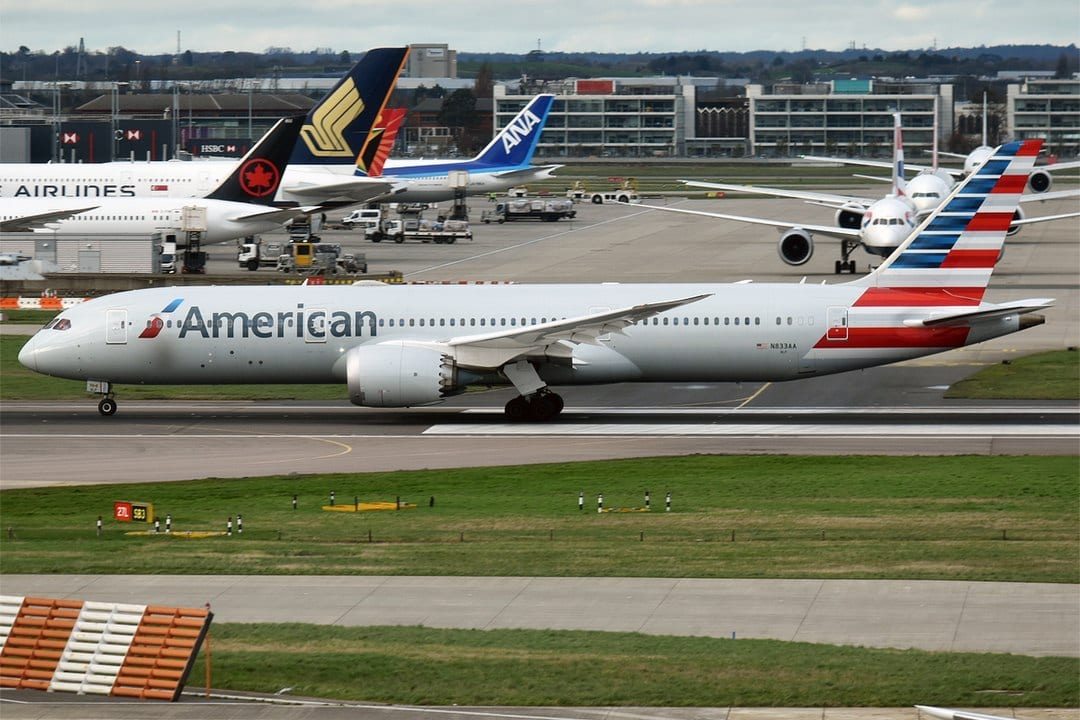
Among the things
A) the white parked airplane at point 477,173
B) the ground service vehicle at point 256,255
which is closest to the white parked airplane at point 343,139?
the ground service vehicle at point 256,255

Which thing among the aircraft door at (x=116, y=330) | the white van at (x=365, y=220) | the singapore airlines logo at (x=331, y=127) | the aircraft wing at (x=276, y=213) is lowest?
the aircraft door at (x=116, y=330)

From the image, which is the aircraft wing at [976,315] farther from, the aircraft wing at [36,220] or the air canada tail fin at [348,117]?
the aircraft wing at [36,220]

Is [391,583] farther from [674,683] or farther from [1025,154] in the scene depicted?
[1025,154]

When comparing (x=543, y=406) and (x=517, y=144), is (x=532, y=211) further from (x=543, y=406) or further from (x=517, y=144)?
(x=543, y=406)

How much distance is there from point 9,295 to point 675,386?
37982mm

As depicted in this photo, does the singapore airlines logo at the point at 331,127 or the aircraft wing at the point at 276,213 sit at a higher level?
the singapore airlines logo at the point at 331,127

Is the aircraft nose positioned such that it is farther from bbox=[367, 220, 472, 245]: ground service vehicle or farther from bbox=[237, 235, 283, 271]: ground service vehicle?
bbox=[367, 220, 472, 245]: ground service vehicle

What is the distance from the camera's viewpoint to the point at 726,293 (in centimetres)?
4562

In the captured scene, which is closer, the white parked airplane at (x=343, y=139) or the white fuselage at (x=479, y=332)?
the white fuselage at (x=479, y=332)

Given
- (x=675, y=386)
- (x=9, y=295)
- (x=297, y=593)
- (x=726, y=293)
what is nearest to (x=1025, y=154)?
(x=726, y=293)

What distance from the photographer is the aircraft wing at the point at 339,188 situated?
281 ft

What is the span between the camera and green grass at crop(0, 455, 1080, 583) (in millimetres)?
27562

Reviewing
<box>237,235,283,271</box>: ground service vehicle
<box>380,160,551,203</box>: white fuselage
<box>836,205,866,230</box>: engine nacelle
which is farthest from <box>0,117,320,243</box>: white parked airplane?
<box>380,160,551,203</box>: white fuselage

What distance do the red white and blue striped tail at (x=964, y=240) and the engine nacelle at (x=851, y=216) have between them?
42031 millimetres
